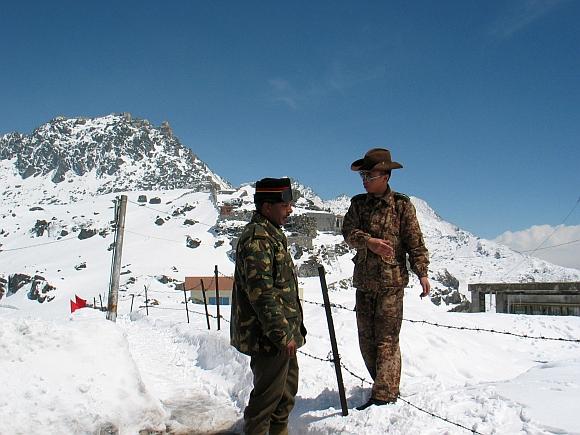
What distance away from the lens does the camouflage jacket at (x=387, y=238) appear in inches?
168

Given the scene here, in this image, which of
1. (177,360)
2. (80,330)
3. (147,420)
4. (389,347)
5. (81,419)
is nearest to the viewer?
(389,347)

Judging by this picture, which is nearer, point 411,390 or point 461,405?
point 461,405

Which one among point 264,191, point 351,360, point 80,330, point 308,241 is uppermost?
point 308,241

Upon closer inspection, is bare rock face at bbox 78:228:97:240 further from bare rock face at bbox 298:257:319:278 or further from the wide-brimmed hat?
the wide-brimmed hat

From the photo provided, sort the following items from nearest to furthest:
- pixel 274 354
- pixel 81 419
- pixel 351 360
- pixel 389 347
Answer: pixel 274 354 < pixel 389 347 < pixel 81 419 < pixel 351 360

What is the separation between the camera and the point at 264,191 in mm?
3648

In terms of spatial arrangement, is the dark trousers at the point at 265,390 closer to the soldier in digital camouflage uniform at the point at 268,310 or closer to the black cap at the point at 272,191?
the soldier in digital camouflage uniform at the point at 268,310

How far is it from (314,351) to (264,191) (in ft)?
13.8

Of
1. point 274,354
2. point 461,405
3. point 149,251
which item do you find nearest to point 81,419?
point 274,354

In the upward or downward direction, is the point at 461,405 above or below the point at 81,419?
above

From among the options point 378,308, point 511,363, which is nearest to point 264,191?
point 378,308

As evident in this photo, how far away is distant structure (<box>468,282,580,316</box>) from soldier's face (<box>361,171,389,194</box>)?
12311 millimetres

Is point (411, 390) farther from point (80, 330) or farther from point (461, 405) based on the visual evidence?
point (80, 330)

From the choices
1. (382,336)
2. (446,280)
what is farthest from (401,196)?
(446,280)
